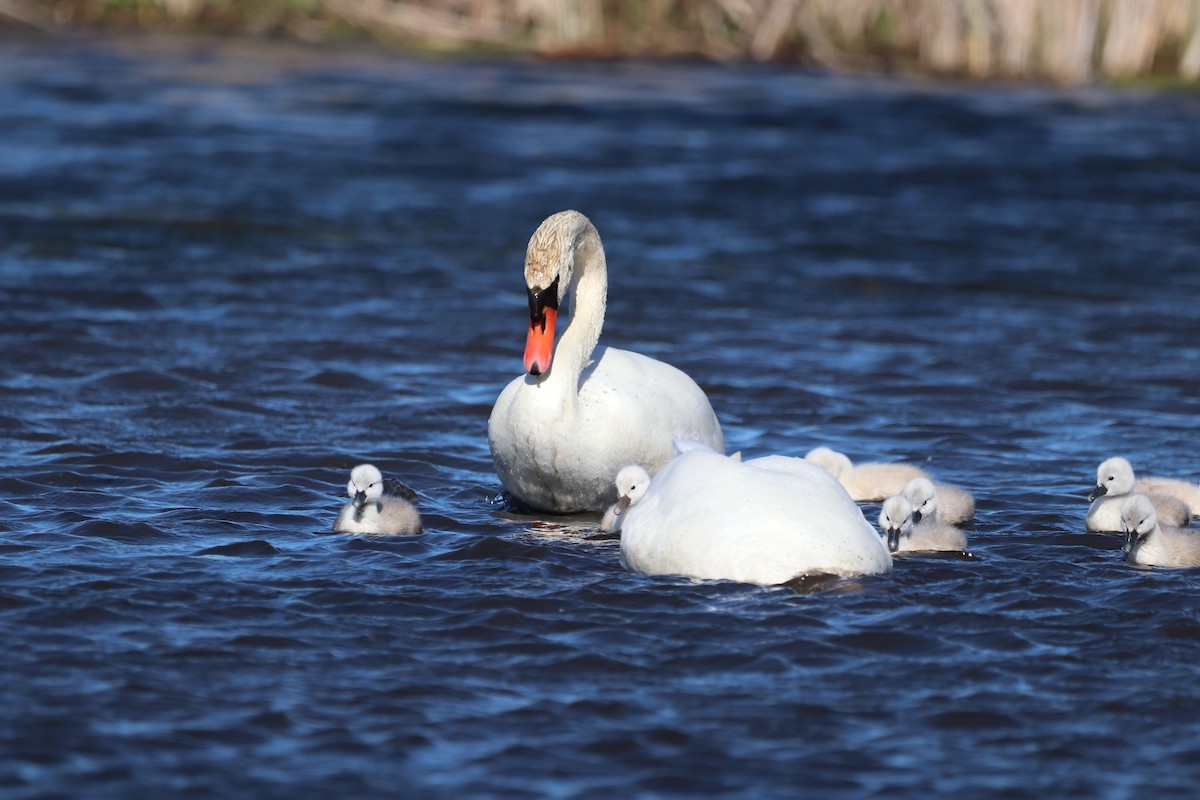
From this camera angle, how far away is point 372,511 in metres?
8.39

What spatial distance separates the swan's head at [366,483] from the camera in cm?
828

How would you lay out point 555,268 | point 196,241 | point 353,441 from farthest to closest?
point 196,241 < point 353,441 < point 555,268

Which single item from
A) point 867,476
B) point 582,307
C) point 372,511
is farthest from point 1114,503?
point 372,511

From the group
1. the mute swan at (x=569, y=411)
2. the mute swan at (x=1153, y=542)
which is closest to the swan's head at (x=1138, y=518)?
the mute swan at (x=1153, y=542)

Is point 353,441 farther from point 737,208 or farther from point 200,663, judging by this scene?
point 737,208

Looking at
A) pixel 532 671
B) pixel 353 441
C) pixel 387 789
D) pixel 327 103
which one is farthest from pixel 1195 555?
pixel 327 103

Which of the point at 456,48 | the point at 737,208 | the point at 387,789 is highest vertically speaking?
the point at 456,48

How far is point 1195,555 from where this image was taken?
→ 7.98 metres

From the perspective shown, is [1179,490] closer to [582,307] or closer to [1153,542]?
[1153,542]

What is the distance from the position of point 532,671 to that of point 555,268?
2729mm

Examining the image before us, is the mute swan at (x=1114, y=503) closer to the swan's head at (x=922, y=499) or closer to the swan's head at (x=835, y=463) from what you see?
the swan's head at (x=922, y=499)

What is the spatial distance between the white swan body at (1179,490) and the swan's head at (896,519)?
1.52m

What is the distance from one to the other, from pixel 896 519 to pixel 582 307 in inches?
80.3

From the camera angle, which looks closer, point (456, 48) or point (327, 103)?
point (327, 103)
